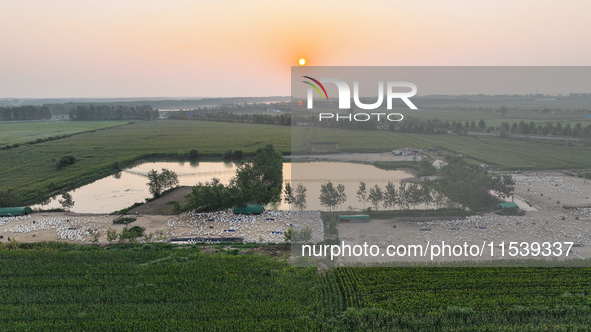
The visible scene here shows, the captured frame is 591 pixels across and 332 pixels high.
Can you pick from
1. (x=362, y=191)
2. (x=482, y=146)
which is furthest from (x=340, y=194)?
(x=482, y=146)

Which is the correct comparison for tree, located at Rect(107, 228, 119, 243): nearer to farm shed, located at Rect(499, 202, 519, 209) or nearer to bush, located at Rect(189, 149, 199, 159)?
farm shed, located at Rect(499, 202, 519, 209)

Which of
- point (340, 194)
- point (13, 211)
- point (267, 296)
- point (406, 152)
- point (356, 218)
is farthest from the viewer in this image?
point (406, 152)

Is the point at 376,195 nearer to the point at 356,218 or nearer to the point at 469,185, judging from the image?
the point at 356,218

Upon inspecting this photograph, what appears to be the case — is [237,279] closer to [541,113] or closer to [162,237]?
[162,237]

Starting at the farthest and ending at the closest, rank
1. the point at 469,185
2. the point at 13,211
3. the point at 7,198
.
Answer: the point at 7,198, the point at 13,211, the point at 469,185

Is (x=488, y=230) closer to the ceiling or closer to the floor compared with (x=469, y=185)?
closer to the floor

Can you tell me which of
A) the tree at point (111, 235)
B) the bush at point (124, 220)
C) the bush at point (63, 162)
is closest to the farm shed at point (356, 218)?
the tree at point (111, 235)

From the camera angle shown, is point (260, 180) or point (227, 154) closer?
point (260, 180)
